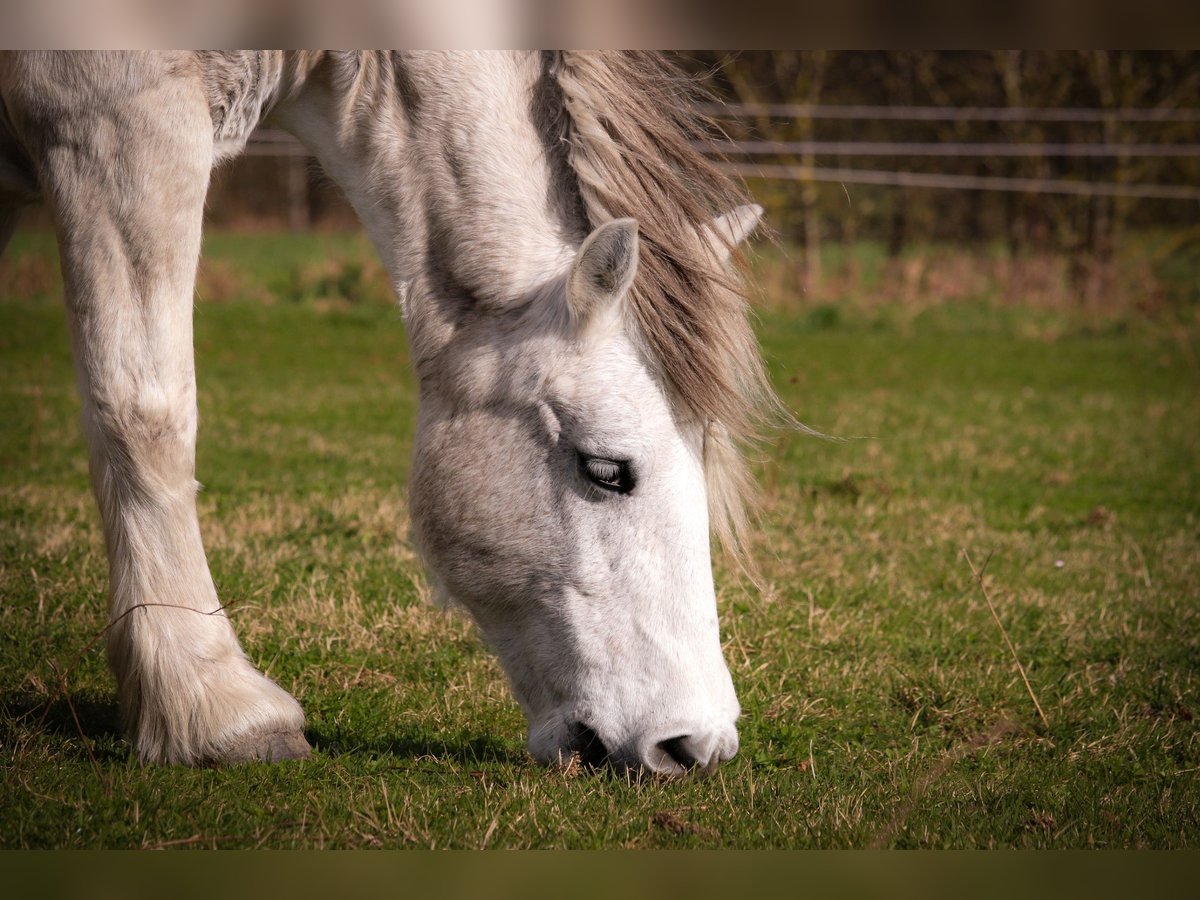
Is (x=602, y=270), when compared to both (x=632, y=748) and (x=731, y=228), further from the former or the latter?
(x=632, y=748)

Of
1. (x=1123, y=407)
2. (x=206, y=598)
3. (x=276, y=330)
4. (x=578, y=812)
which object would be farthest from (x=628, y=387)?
(x=276, y=330)

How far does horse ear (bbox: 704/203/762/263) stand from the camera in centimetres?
290

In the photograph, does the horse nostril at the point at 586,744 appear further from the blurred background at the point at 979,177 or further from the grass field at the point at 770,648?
the blurred background at the point at 979,177

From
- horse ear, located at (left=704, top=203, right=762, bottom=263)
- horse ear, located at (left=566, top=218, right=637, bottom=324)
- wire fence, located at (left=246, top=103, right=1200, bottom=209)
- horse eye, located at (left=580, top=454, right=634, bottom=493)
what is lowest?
horse eye, located at (left=580, top=454, right=634, bottom=493)

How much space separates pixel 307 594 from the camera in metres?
4.10

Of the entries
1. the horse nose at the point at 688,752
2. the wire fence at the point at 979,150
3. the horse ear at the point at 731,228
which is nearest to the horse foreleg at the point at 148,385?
the horse nose at the point at 688,752

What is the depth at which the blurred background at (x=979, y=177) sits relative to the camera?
13.3 m

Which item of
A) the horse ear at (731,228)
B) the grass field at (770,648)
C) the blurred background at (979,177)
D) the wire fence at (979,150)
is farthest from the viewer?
the blurred background at (979,177)

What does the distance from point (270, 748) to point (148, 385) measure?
947 mm

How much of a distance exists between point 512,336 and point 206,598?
1.02m

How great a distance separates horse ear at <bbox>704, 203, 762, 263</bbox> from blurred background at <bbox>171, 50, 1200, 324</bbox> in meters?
9.60

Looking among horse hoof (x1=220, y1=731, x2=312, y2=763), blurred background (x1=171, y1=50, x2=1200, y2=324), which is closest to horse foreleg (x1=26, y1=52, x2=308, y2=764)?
horse hoof (x1=220, y1=731, x2=312, y2=763)

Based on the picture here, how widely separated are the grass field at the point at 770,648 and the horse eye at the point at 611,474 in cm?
48

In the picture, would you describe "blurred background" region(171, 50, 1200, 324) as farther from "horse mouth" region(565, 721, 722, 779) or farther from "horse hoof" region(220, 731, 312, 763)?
"horse mouth" region(565, 721, 722, 779)
